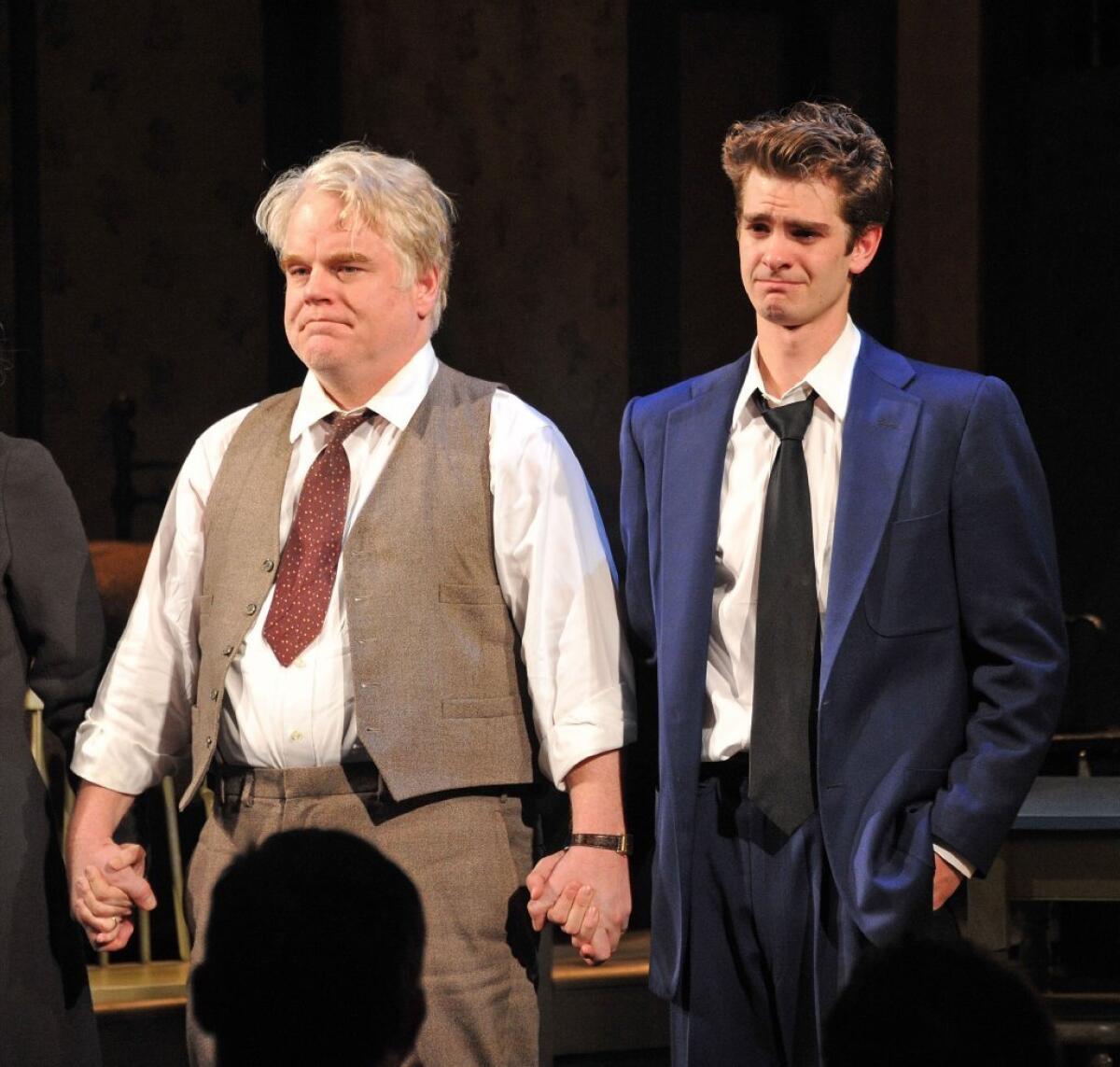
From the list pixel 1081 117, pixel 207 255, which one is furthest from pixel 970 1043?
pixel 207 255

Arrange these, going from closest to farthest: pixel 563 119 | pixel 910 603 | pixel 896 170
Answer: pixel 910 603
pixel 896 170
pixel 563 119

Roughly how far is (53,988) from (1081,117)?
3844 mm

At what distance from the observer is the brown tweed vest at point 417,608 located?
2.09 meters

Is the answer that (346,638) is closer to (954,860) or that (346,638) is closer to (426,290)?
(426,290)

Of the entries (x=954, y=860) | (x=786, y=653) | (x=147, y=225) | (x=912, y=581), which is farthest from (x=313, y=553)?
(x=147, y=225)

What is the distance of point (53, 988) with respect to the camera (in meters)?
2.21

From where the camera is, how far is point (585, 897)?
203 centimetres

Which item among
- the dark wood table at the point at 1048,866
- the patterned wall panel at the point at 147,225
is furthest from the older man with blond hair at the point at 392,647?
the patterned wall panel at the point at 147,225

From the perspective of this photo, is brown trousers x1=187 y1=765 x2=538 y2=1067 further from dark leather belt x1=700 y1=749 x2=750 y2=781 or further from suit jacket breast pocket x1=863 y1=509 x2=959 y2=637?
suit jacket breast pocket x1=863 y1=509 x2=959 y2=637

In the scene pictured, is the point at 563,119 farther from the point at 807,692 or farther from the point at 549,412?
the point at 807,692

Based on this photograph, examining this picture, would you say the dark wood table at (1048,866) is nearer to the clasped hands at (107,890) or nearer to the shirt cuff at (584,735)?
the shirt cuff at (584,735)

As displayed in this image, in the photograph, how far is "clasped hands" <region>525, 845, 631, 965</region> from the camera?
79.5 inches

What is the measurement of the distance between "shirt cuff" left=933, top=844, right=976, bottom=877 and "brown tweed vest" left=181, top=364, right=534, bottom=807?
1.59ft

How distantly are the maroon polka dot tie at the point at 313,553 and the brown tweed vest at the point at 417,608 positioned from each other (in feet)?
0.08
